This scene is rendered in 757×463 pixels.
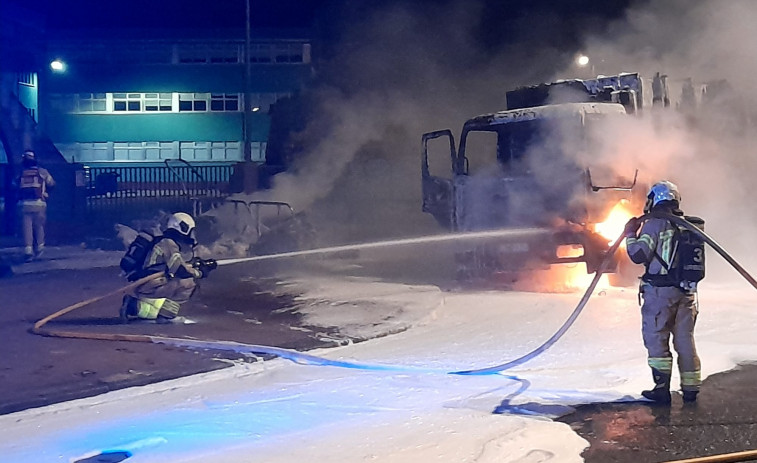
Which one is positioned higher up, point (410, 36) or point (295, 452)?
point (410, 36)

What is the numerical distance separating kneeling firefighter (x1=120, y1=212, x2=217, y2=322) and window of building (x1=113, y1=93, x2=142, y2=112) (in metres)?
29.7

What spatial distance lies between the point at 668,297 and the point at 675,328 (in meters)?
0.25

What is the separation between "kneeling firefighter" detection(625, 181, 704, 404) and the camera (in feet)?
18.3

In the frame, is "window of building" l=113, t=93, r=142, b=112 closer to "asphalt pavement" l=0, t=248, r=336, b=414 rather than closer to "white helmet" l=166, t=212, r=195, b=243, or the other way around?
"asphalt pavement" l=0, t=248, r=336, b=414

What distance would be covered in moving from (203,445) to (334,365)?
81.6 inches

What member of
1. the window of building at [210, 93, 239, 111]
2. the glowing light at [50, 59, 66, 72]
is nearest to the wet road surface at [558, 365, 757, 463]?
the window of building at [210, 93, 239, 111]

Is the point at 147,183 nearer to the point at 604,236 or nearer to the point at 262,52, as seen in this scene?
the point at 262,52

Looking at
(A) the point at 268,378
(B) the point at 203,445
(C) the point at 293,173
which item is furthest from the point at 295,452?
(C) the point at 293,173

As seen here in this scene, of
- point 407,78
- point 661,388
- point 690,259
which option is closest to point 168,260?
point 661,388

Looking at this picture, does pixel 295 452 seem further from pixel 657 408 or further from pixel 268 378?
pixel 657 408

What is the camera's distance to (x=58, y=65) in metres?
35.7

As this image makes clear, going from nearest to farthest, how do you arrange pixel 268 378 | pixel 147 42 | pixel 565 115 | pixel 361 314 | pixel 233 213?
→ pixel 268 378 < pixel 361 314 < pixel 565 115 < pixel 233 213 < pixel 147 42

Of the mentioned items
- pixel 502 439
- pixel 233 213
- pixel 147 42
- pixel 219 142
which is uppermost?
pixel 147 42

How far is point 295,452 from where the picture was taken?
181 inches
